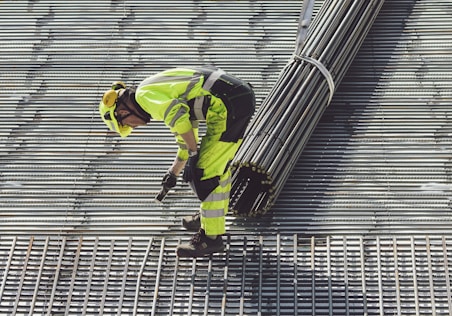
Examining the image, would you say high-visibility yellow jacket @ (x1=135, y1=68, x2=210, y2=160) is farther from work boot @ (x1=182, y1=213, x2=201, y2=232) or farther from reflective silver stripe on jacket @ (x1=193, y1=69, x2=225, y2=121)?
work boot @ (x1=182, y1=213, x2=201, y2=232)

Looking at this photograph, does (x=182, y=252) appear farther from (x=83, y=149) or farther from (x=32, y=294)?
(x=83, y=149)

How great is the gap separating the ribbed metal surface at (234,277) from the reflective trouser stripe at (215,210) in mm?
266

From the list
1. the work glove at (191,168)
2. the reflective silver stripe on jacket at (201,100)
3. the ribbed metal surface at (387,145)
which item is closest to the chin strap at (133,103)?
the reflective silver stripe on jacket at (201,100)

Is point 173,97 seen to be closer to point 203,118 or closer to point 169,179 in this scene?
point 203,118

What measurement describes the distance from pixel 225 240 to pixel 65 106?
250 centimetres

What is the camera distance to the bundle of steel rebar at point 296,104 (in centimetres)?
618

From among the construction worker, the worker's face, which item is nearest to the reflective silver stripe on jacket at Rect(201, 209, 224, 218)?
the construction worker

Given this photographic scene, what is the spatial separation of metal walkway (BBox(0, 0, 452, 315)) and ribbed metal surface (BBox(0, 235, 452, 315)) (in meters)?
0.01

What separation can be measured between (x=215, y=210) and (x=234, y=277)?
57 centimetres

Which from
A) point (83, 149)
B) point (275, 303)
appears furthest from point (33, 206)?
point (275, 303)

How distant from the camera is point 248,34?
26.5 feet

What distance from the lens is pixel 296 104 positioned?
6695mm

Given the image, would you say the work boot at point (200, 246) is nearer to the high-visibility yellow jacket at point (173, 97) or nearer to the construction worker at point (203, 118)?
the construction worker at point (203, 118)

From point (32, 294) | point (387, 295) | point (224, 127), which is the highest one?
point (224, 127)
